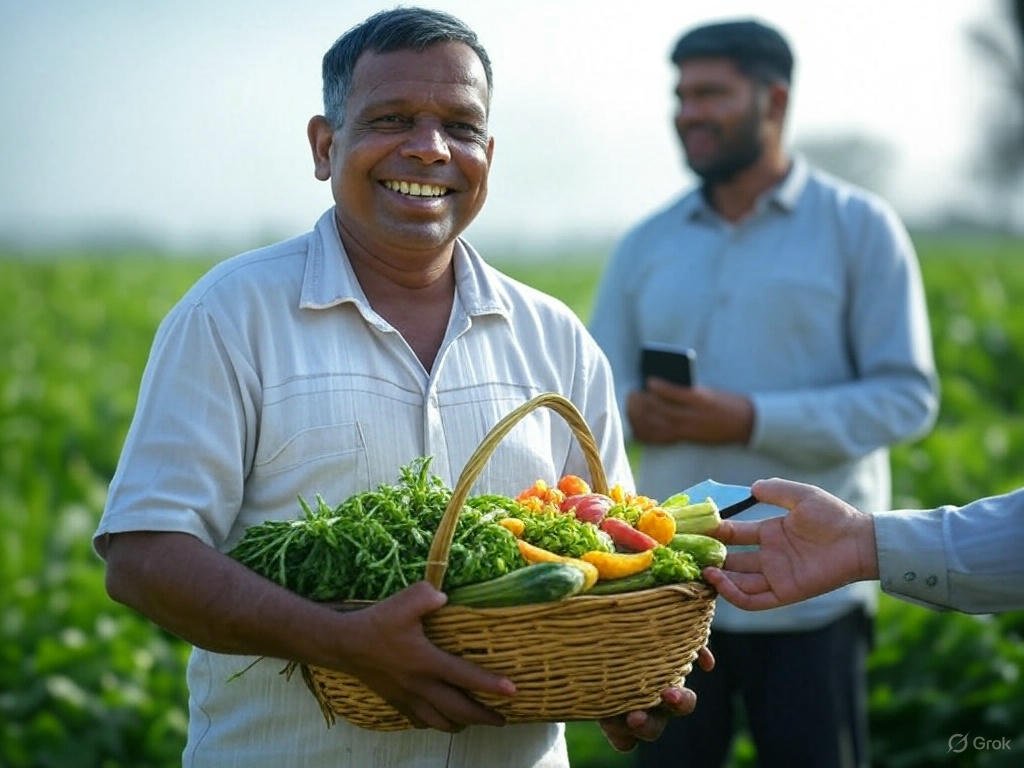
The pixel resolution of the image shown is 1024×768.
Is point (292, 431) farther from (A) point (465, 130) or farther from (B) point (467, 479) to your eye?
(A) point (465, 130)

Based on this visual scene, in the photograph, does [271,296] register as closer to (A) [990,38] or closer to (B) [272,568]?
(B) [272,568]

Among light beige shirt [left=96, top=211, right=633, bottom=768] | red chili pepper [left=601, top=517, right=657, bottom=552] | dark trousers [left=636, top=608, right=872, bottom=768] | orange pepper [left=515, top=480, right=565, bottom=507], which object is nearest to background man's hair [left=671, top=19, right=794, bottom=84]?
dark trousers [left=636, top=608, right=872, bottom=768]

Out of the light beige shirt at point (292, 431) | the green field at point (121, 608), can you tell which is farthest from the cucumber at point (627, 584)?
the green field at point (121, 608)

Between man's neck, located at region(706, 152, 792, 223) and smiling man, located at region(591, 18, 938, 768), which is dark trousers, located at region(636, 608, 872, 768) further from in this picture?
man's neck, located at region(706, 152, 792, 223)

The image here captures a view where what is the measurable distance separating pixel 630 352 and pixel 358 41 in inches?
98.2

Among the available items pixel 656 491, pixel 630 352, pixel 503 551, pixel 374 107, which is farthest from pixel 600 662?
pixel 630 352

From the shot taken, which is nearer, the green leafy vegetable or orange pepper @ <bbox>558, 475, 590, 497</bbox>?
the green leafy vegetable

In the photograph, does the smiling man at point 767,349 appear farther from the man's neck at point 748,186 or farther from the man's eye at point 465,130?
the man's eye at point 465,130

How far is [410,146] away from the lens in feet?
10.6

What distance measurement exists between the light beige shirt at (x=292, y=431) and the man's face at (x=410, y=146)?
142 millimetres

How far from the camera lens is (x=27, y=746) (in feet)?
21.0

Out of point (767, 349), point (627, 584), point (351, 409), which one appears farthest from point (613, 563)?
point (767, 349)

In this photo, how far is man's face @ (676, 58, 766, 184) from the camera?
216 inches

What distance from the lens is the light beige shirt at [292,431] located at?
3.01m
